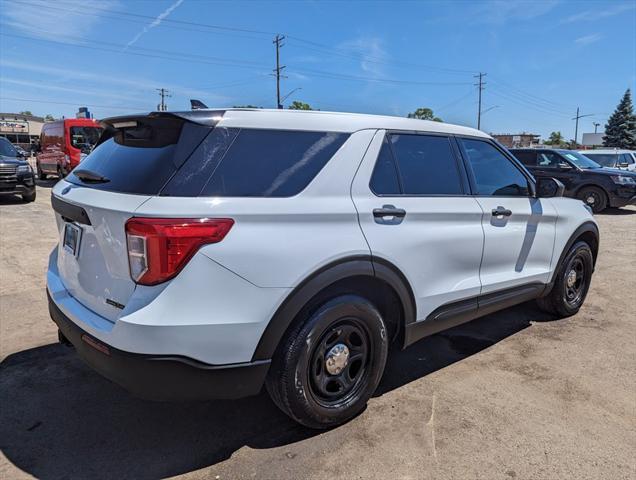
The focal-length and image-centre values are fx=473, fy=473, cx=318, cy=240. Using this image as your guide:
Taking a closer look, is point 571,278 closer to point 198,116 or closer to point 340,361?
point 340,361

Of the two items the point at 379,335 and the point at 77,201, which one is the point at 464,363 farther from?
Answer: the point at 77,201

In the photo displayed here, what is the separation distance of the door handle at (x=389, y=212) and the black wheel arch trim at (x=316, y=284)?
10.6 inches

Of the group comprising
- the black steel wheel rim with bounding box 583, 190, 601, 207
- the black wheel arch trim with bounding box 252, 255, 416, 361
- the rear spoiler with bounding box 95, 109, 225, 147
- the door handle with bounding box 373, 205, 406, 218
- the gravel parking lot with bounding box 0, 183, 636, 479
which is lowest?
the gravel parking lot with bounding box 0, 183, 636, 479

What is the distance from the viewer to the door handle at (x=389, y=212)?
284 cm

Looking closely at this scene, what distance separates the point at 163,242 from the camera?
217 centimetres

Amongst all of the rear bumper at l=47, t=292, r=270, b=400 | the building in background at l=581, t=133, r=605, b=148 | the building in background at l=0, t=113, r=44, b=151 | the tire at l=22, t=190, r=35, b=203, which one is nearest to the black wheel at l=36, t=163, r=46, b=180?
the tire at l=22, t=190, r=35, b=203

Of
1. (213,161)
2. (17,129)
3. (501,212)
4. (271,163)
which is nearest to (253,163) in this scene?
(271,163)

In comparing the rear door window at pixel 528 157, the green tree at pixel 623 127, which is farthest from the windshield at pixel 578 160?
the green tree at pixel 623 127

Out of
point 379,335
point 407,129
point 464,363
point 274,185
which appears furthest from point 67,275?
point 464,363

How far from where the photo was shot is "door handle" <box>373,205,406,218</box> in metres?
2.84

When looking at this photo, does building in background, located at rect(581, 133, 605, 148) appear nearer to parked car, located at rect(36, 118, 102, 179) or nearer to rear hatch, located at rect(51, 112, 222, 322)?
parked car, located at rect(36, 118, 102, 179)

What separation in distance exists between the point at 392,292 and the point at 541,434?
4.01 feet

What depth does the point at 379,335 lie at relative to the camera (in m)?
2.96

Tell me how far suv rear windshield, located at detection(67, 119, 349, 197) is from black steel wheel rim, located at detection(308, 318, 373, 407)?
2.88ft
